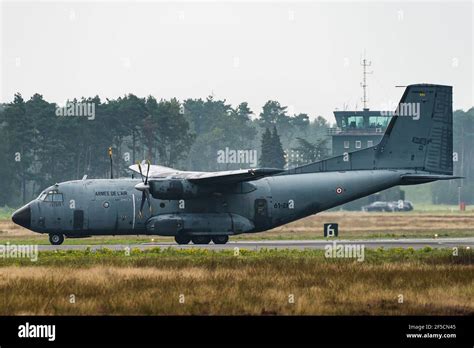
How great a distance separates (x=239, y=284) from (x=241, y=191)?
1855 centimetres

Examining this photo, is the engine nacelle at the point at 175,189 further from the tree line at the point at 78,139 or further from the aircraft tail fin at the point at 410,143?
the tree line at the point at 78,139

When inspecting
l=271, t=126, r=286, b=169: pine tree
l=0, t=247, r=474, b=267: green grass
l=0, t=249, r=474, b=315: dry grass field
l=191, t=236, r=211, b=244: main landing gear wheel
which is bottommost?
l=0, t=249, r=474, b=315: dry grass field

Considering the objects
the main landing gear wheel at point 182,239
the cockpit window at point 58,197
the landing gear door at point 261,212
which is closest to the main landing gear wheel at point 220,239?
the main landing gear wheel at point 182,239

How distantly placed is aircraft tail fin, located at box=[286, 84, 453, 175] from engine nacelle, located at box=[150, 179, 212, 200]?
5437mm

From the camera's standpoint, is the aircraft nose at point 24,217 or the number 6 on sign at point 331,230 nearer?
the aircraft nose at point 24,217

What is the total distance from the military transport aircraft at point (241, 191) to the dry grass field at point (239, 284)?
7059 mm

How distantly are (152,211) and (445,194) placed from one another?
12370cm

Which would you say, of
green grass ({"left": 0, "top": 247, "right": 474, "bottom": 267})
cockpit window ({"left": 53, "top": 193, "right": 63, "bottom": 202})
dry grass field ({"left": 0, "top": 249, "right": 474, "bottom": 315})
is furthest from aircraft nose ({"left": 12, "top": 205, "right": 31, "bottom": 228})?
dry grass field ({"left": 0, "top": 249, "right": 474, "bottom": 315})

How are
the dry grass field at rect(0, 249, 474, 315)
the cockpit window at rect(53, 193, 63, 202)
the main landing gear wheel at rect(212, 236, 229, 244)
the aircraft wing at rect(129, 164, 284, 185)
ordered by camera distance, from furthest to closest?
the main landing gear wheel at rect(212, 236, 229, 244) → the cockpit window at rect(53, 193, 63, 202) → the aircraft wing at rect(129, 164, 284, 185) → the dry grass field at rect(0, 249, 474, 315)

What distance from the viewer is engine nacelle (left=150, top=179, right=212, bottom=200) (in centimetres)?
4612

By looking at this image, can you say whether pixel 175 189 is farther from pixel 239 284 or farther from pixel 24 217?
pixel 239 284

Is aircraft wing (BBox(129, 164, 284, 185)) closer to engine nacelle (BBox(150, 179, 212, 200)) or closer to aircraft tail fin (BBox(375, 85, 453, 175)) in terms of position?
engine nacelle (BBox(150, 179, 212, 200))

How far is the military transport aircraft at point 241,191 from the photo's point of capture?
152 feet
